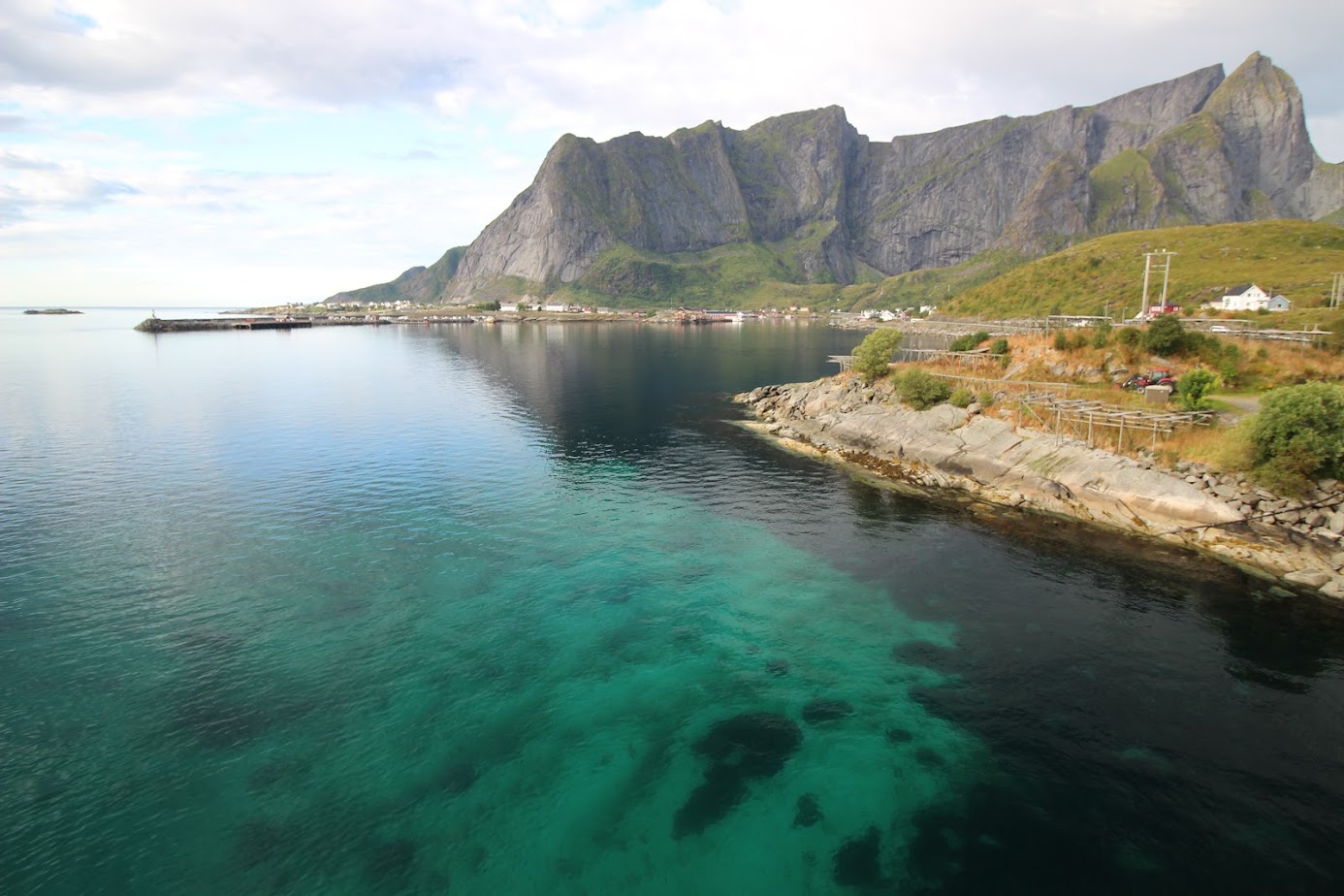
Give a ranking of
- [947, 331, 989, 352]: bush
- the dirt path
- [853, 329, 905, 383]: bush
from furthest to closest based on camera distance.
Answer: [947, 331, 989, 352]: bush, [853, 329, 905, 383]: bush, the dirt path

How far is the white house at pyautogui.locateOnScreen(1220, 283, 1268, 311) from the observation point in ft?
360

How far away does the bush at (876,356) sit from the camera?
3492 inches

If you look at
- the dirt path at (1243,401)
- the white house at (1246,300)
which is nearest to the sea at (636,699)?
the dirt path at (1243,401)

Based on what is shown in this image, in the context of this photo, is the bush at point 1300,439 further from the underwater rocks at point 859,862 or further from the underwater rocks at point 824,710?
the underwater rocks at point 859,862

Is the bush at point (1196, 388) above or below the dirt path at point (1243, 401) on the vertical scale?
above

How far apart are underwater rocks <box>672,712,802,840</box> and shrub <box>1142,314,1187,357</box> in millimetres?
66633

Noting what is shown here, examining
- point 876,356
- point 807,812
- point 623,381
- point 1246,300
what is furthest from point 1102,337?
point 623,381

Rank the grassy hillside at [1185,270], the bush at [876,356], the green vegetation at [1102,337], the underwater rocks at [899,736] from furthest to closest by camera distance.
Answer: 1. the grassy hillside at [1185,270]
2. the bush at [876,356]
3. the green vegetation at [1102,337]
4. the underwater rocks at [899,736]

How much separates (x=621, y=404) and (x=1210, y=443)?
75.4m

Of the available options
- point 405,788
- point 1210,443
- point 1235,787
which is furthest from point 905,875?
point 1210,443

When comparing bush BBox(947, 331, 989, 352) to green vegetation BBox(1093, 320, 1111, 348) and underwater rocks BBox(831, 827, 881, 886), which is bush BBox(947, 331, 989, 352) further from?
underwater rocks BBox(831, 827, 881, 886)

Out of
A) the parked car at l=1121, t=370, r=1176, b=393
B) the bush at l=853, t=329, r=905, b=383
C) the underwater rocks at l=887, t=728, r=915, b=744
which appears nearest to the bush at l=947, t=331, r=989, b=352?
the bush at l=853, t=329, r=905, b=383

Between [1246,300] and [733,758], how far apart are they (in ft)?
451

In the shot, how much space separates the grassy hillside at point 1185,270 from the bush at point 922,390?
79173mm
